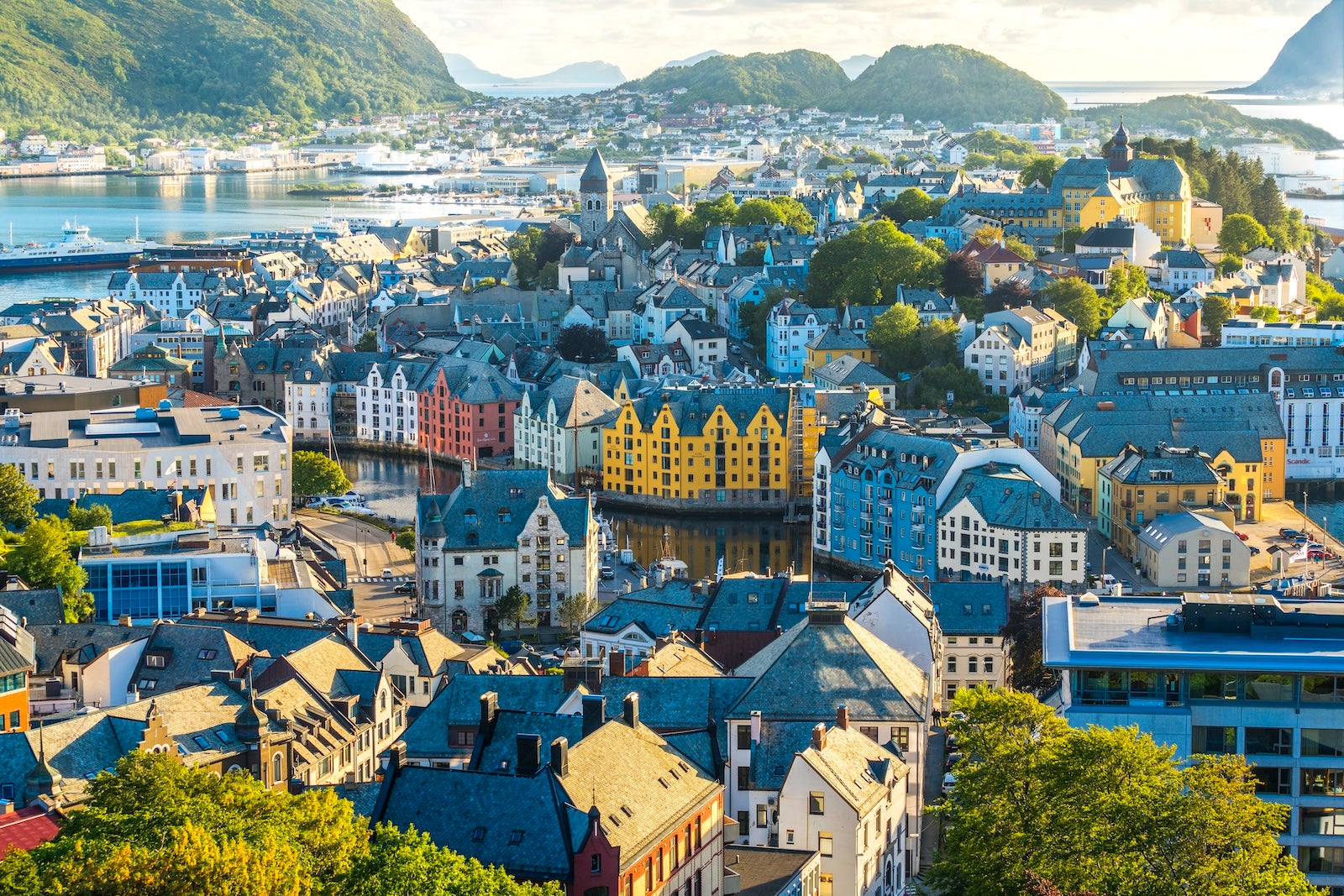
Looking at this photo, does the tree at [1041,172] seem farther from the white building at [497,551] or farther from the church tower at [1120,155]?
the white building at [497,551]

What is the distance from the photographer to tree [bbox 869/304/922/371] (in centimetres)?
6800

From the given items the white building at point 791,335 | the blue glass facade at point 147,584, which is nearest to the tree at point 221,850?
the blue glass facade at point 147,584

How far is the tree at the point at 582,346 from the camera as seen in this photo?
243ft

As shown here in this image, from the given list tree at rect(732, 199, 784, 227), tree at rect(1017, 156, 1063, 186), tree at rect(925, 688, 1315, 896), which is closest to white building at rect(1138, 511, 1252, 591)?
tree at rect(925, 688, 1315, 896)

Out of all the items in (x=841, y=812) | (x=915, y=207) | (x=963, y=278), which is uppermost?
Answer: (x=915, y=207)

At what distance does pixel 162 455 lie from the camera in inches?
1896

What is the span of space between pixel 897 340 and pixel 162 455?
26884 millimetres

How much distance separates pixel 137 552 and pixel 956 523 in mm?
17587

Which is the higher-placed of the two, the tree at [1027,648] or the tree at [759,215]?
the tree at [759,215]

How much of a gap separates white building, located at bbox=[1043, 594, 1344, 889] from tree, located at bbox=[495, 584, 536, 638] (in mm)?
18379

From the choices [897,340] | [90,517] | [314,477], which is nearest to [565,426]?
[314,477]

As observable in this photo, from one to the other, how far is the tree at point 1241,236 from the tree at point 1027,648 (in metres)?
49.9

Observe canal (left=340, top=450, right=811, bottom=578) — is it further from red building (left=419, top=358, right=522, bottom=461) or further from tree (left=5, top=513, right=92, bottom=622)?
tree (left=5, top=513, right=92, bottom=622)

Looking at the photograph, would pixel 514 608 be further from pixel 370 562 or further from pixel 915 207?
pixel 915 207
